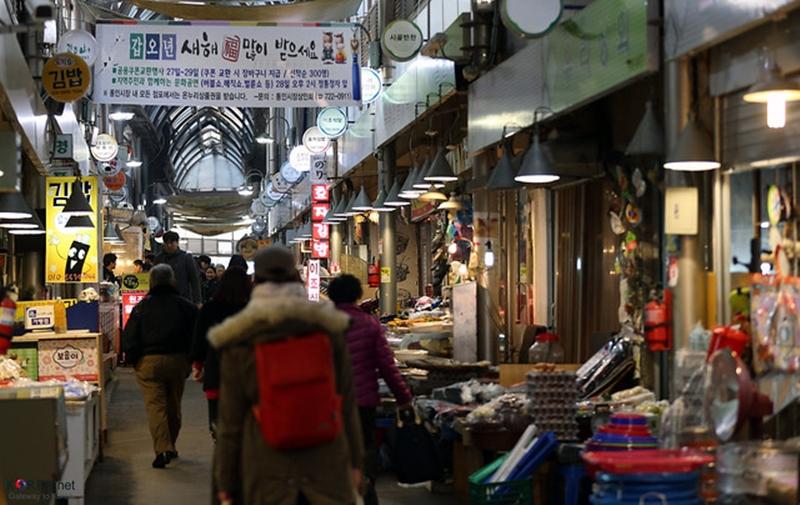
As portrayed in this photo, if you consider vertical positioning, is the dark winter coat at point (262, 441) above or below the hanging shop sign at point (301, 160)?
below

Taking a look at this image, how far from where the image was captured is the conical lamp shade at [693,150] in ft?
25.6

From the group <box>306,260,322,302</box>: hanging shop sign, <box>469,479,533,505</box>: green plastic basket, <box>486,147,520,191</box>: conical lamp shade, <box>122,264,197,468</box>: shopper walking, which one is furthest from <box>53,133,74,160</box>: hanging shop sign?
<box>469,479,533,505</box>: green plastic basket

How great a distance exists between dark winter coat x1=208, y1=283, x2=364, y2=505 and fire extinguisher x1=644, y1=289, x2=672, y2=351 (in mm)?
3213

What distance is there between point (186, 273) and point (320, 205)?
1372cm

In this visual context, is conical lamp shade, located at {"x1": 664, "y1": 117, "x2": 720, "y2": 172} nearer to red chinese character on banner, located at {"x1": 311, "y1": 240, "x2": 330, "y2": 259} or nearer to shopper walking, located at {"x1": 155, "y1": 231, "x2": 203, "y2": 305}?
shopper walking, located at {"x1": 155, "y1": 231, "x2": 203, "y2": 305}

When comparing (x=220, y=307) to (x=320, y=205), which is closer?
(x=220, y=307)

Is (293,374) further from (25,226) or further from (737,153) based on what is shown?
(25,226)

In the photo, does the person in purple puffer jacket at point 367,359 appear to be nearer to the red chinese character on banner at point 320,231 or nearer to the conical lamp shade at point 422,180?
the conical lamp shade at point 422,180

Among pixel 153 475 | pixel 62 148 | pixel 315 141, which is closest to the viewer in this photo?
pixel 153 475

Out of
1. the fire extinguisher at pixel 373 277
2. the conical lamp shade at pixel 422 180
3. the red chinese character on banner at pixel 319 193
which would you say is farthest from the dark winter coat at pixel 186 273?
the red chinese character on banner at pixel 319 193

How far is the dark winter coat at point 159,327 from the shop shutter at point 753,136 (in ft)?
18.4

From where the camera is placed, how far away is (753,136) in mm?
7812

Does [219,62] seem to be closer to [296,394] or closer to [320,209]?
[296,394]

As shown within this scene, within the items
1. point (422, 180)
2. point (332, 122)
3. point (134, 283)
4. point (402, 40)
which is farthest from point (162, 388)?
point (134, 283)
